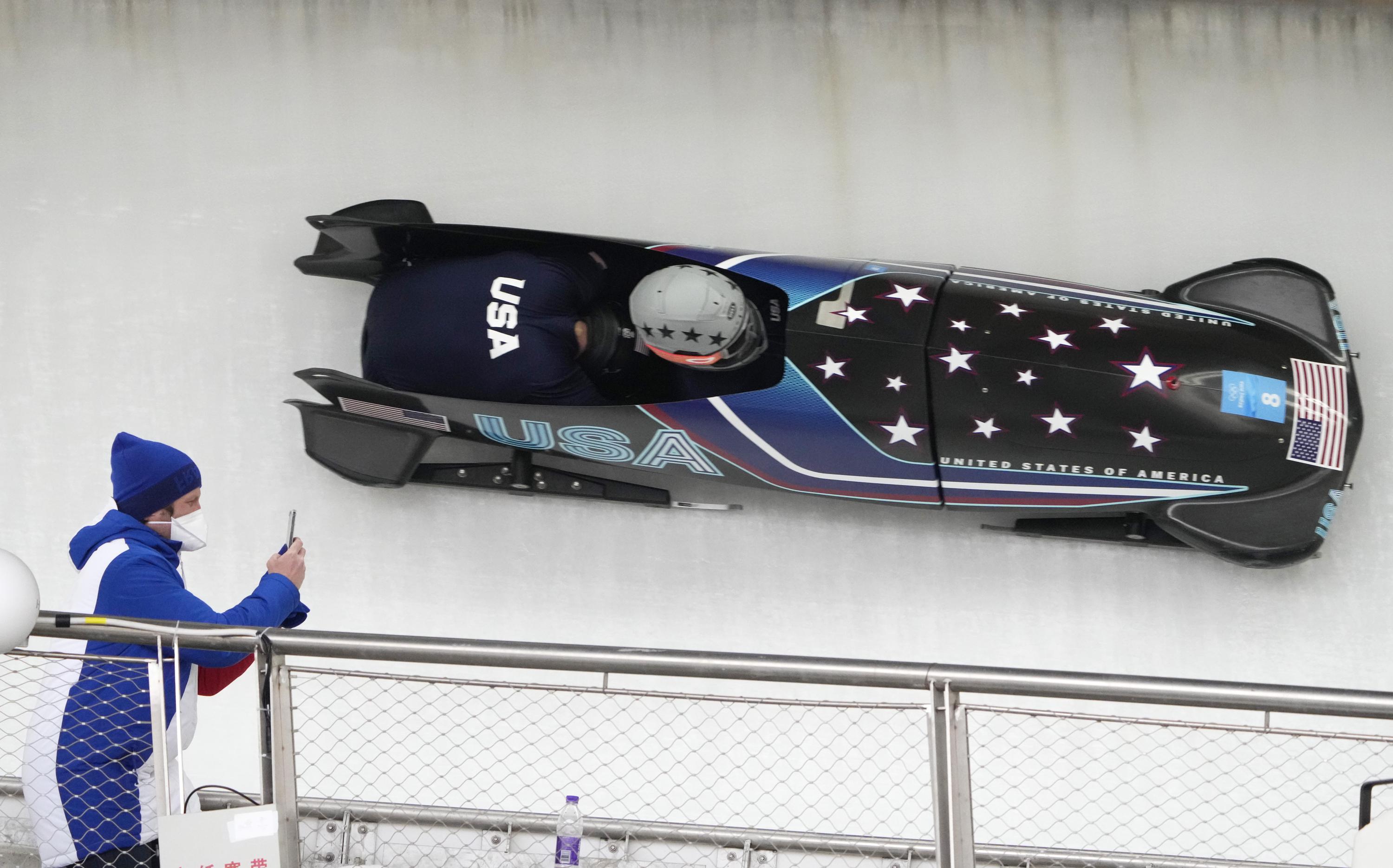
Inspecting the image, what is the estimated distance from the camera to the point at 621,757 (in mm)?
4379

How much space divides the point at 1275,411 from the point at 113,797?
3.44 m

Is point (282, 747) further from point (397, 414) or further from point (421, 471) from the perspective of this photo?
point (421, 471)

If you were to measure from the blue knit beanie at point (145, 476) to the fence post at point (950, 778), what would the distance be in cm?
156

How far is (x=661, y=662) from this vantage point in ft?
7.99

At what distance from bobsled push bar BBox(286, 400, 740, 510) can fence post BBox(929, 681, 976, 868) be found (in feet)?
7.84

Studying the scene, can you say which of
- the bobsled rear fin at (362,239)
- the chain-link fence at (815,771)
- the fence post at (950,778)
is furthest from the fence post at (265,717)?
the bobsled rear fin at (362,239)

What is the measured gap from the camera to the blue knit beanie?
277cm

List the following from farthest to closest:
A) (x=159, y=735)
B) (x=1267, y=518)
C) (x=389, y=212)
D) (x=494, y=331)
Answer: (x=389, y=212) → (x=494, y=331) → (x=1267, y=518) → (x=159, y=735)

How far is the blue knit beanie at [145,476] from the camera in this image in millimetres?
2768

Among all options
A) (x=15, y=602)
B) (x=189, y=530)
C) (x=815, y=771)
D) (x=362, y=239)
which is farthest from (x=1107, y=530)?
(x=15, y=602)

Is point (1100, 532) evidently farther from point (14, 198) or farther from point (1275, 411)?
point (14, 198)

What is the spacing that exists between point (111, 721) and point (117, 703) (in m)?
0.03

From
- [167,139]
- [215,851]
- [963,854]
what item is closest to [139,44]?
[167,139]

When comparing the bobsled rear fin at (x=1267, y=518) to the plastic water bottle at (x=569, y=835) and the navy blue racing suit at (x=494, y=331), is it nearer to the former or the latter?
the navy blue racing suit at (x=494, y=331)
